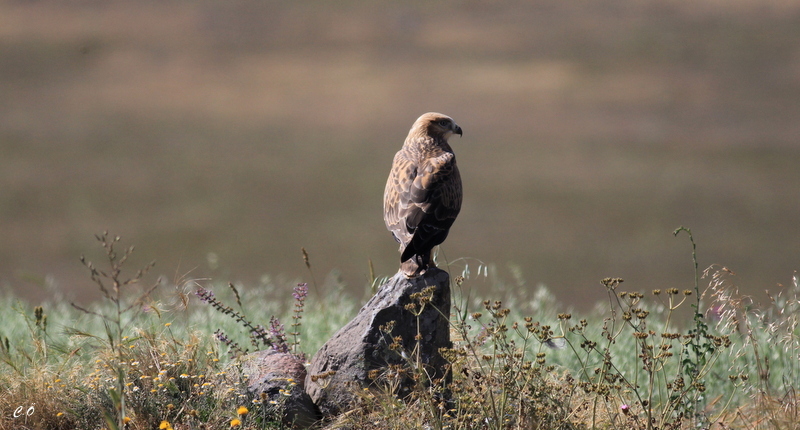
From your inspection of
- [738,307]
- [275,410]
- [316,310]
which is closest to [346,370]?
[275,410]

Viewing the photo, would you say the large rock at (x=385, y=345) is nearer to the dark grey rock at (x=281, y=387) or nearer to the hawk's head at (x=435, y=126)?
the dark grey rock at (x=281, y=387)

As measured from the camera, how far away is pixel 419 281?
408cm

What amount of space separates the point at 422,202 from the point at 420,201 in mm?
18

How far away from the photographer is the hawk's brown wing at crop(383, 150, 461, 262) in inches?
163

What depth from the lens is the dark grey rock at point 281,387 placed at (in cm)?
388

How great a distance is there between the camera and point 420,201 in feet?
14.0

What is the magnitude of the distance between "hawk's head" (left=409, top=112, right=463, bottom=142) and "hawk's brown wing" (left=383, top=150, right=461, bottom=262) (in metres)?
0.54

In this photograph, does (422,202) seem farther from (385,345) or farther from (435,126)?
(435,126)

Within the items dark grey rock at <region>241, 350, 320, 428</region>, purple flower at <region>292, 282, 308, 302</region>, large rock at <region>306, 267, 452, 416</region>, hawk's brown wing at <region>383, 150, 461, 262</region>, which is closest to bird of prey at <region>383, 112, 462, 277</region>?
hawk's brown wing at <region>383, 150, 461, 262</region>

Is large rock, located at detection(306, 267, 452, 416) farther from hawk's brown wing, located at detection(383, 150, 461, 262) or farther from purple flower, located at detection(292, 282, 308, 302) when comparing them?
purple flower, located at detection(292, 282, 308, 302)

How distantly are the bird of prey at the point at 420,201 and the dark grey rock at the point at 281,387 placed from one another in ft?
3.01

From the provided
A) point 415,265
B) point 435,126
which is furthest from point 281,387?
point 435,126

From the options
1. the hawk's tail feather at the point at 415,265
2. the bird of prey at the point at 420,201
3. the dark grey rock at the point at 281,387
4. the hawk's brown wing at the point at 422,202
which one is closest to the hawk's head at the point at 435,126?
the bird of prey at the point at 420,201

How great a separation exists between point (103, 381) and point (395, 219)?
195 centimetres
